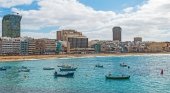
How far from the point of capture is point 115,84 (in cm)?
8781

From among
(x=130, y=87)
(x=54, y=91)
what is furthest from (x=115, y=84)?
(x=54, y=91)

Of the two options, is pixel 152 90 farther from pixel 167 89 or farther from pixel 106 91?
pixel 106 91

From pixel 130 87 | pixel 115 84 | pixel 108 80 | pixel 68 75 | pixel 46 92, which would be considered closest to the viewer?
pixel 46 92

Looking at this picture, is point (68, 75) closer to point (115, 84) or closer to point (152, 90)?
point (115, 84)

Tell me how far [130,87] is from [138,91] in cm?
656

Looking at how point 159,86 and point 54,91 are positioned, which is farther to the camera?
point 159,86

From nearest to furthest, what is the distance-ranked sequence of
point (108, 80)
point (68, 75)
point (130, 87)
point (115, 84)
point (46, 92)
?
1. point (46, 92)
2. point (130, 87)
3. point (115, 84)
4. point (108, 80)
5. point (68, 75)

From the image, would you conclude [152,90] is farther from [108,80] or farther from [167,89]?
[108,80]

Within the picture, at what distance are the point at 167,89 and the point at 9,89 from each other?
3398 cm

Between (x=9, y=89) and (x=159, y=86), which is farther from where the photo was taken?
(x=159, y=86)

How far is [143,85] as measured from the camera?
8625 cm

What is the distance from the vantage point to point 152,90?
7712 centimetres

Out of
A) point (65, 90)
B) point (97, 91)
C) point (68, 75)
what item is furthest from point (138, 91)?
point (68, 75)

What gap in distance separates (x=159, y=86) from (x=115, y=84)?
34.8 ft
